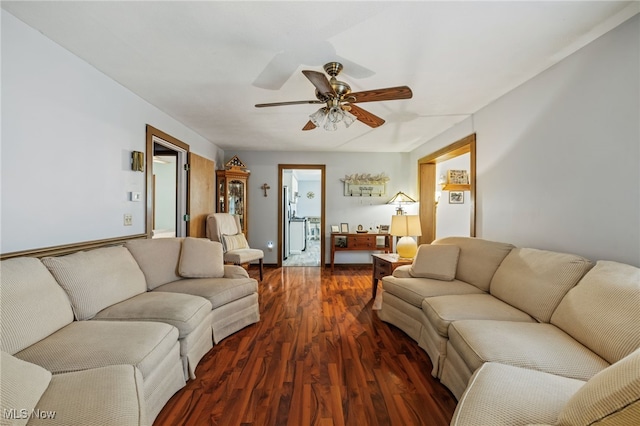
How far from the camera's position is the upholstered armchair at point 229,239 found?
4.07m

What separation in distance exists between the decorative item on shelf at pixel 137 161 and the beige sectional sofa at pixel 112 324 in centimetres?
78

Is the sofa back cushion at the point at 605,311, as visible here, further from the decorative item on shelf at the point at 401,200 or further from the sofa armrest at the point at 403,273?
the decorative item on shelf at the point at 401,200

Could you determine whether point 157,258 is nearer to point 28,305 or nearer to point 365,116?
point 28,305

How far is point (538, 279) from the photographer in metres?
1.89

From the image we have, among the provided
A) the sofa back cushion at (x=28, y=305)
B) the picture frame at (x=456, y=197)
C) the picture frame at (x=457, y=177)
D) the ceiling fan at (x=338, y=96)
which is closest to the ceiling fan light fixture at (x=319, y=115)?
the ceiling fan at (x=338, y=96)

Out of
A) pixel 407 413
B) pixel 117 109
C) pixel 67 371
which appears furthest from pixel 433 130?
pixel 67 371

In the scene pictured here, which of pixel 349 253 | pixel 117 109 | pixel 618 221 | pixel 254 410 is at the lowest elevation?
pixel 254 410

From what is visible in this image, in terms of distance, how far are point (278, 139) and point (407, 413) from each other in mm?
3955

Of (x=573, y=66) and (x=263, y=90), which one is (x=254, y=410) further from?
(x=573, y=66)

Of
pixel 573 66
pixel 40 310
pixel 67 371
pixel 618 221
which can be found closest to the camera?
pixel 67 371

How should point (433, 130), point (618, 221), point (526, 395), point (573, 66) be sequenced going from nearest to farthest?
point (526, 395), point (618, 221), point (573, 66), point (433, 130)

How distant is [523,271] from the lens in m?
2.03

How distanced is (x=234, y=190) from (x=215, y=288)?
3.09m

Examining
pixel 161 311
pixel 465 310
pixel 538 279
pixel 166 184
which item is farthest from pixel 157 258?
pixel 166 184
